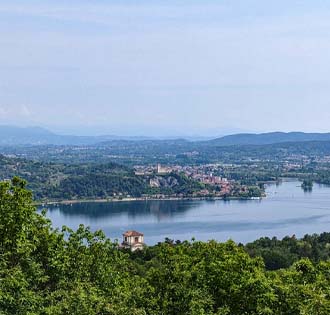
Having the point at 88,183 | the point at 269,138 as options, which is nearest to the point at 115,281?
the point at 88,183

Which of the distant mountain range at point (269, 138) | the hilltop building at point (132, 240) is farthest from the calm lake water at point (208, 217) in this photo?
the distant mountain range at point (269, 138)

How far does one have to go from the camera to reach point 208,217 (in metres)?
35.7

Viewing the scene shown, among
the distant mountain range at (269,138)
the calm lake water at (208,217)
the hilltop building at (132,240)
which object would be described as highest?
the distant mountain range at (269,138)

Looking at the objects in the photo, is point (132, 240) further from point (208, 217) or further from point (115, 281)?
point (115, 281)

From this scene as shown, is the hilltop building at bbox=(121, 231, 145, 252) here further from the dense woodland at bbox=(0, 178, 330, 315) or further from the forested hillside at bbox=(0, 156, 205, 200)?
the forested hillside at bbox=(0, 156, 205, 200)

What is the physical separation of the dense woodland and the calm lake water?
70.2 feet

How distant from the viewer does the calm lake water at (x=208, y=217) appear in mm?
29797

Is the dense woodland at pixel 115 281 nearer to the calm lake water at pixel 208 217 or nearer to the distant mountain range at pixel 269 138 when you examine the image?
the calm lake water at pixel 208 217

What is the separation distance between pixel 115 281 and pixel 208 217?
30.5m

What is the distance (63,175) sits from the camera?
58.1 meters

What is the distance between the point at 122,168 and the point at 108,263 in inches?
2283

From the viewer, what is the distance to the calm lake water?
29.8 metres

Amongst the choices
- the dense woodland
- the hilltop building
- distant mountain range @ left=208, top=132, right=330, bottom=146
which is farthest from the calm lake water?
distant mountain range @ left=208, top=132, right=330, bottom=146

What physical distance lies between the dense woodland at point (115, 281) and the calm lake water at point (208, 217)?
842 inches
